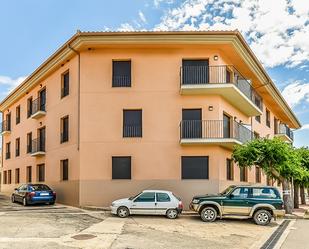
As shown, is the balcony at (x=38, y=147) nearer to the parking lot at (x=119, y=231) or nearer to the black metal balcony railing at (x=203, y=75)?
the parking lot at (x=119, y=231)

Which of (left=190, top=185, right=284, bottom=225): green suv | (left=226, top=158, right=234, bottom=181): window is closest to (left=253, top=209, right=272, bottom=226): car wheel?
(left=190, top=185, right=284, bottom=225): green suv

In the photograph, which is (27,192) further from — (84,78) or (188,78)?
(188,78)

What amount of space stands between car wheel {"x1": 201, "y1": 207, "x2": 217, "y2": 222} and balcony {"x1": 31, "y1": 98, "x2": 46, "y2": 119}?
1452cm

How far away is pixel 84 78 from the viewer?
869 inches

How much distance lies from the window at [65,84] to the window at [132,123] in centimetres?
446

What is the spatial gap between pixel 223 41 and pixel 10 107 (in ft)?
76.5

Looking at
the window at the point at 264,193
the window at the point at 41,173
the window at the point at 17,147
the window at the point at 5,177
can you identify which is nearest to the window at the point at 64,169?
the window at the point at 41,173

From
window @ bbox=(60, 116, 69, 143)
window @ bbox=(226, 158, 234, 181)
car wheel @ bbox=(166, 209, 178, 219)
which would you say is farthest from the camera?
window @ bbox=(60, 116, 69, 143)

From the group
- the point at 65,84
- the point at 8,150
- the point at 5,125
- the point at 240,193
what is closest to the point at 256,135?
the point at 240,193

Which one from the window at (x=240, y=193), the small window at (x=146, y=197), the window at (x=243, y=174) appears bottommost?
the small window at (x=146, y=197)

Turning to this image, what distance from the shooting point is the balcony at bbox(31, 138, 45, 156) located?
88.7 ft

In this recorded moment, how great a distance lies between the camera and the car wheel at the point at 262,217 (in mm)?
16922

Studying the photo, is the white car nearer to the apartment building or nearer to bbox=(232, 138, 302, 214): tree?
the apartment building

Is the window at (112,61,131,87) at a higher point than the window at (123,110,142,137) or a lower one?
higher
